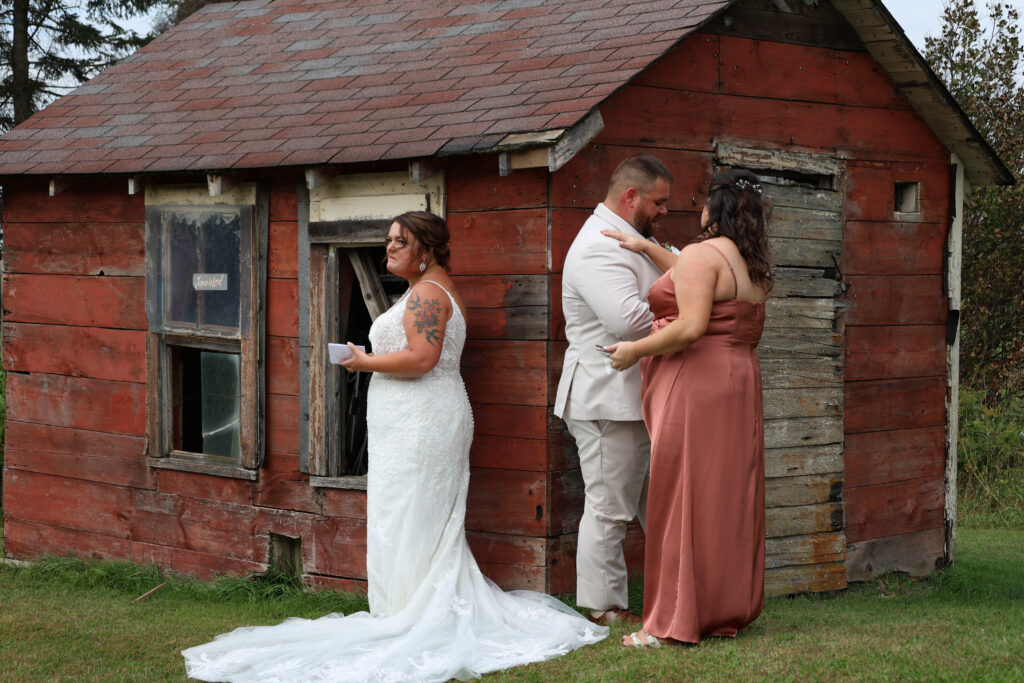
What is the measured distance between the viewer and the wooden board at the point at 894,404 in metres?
8.00

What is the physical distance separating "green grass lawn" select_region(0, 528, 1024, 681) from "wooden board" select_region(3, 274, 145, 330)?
5.44 feet

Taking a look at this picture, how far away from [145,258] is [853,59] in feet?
15.5

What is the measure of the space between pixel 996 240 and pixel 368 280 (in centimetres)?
908

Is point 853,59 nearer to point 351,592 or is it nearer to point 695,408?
point 695,408

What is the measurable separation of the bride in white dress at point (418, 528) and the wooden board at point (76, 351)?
2.69 m

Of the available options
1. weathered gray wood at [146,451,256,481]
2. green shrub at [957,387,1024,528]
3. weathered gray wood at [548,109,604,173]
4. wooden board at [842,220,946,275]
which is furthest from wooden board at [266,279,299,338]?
green shrub at [957,387,1024,528]

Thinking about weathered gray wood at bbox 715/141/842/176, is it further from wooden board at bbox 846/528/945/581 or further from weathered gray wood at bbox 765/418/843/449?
wooden board at bbox 846/528/945/581

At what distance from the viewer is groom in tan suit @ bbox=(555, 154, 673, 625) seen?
19.4 ft

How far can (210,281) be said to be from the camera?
316 inches

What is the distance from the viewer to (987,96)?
1460cm

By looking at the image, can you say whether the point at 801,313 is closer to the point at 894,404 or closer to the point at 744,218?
the point at 894,404

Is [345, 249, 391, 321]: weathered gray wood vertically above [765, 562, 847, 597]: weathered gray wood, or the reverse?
[345, 249, 391, 321]: weathered gray wood

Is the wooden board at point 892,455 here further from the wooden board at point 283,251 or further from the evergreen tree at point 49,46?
the evergreen tree at point 49,46

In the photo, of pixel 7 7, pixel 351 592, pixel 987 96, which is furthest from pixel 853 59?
pixel 7 7
